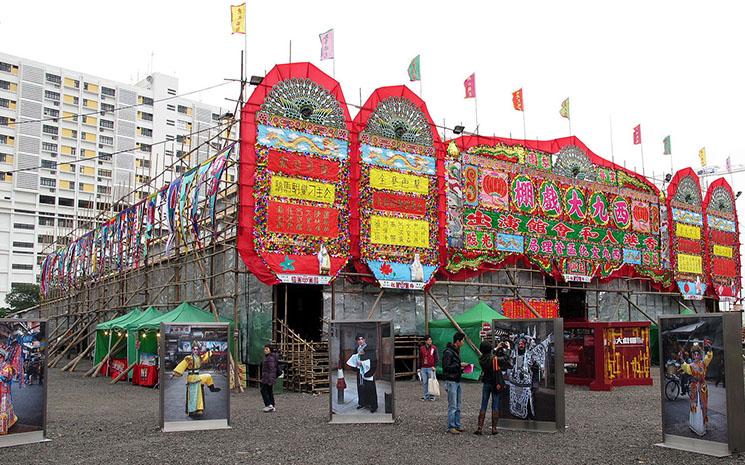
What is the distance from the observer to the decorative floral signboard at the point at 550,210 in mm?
23016

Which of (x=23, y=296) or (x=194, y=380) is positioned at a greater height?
(x=23, y=296)

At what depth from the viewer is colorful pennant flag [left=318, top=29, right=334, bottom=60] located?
20.8m

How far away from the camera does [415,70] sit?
904 inches

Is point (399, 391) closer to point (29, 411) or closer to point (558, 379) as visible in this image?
point (558, 379)

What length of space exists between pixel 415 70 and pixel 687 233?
1601 centimetres

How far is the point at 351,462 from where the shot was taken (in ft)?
28.0

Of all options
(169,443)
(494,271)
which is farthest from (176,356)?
(494,271)

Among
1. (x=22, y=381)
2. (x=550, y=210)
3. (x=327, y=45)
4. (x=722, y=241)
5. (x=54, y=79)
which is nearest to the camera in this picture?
(x=22, y=381)

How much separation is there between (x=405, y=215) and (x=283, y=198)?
4326mm

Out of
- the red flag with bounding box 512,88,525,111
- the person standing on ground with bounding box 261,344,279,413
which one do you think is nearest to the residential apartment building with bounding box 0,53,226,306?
the red flag with bounding box 512,88,525,111

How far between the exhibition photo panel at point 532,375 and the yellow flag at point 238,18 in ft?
42.3

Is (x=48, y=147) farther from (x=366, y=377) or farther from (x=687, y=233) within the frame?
(x=366, y=377)

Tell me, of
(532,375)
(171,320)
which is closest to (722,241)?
(532,375)

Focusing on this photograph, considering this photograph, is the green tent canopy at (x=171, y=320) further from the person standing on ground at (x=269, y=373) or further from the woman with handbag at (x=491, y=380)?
the woman with handbag at (x=491, y=380)
